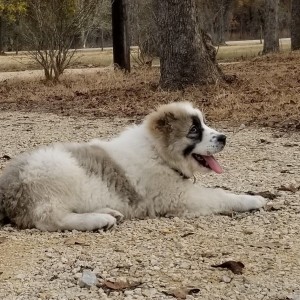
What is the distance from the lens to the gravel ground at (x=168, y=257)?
3.45 meters

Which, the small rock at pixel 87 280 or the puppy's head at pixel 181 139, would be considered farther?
the puppy's head at pixel 181 139

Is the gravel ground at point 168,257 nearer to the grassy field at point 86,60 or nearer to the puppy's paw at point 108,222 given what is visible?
the puppy's paw at point 108,222

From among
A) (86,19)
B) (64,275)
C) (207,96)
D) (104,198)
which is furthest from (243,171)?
(86,19)

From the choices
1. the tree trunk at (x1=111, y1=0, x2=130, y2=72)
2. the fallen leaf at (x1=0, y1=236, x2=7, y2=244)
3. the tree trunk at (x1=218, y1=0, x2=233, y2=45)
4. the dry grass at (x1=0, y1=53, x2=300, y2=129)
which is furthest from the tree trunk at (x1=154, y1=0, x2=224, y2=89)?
the tree trunk at (x1=218, y1=0, x2=233, y2=45)

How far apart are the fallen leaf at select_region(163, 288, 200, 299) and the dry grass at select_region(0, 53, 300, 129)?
5.94 metres

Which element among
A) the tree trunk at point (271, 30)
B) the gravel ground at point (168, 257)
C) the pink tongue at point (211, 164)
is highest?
the tree trunk at point (271, 30)

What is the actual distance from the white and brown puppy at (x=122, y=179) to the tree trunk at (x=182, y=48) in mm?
7339

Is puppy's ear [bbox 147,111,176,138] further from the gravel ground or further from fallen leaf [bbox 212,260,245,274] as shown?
fallen leaf [bbox 212,260,245,274]

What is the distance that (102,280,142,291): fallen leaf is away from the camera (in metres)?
3.48

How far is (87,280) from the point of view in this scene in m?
3.56

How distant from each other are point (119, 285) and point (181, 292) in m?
0.35

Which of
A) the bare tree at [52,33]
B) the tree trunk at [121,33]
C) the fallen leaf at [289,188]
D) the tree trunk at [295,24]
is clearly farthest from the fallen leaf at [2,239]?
the tree trunk at [295,24]

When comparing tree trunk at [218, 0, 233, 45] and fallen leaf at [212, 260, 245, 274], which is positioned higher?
tree trunk at [218, 0, 233, 45]

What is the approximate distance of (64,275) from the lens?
3684 millimetres
